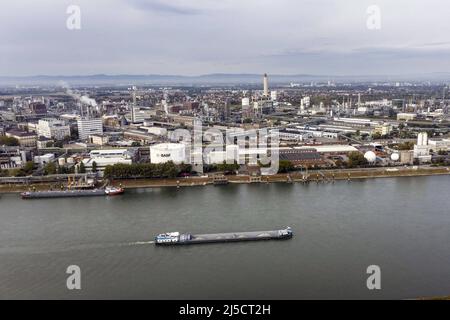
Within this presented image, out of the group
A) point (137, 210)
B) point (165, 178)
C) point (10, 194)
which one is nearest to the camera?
point (137, 210)

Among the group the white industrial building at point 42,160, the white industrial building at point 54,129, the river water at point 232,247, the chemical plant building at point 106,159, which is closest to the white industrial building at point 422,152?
the river water at point 232,247

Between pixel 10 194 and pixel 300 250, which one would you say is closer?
pixel 300 250

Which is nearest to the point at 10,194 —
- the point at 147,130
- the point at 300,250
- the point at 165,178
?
the point at 165,178

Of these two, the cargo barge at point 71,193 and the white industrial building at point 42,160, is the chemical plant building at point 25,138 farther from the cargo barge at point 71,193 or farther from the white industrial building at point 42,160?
the cargo barge at point 71,193

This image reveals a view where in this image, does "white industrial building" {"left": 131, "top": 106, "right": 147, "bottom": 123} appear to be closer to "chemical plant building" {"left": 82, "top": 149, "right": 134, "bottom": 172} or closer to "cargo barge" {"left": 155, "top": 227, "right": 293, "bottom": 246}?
"chemical plant building" {"left": 82, "top": 149, "right": 134, "bottom": 172}

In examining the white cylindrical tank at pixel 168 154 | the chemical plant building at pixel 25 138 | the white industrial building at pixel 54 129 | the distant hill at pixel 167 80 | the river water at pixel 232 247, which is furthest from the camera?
the distant hill at pixel 167 80

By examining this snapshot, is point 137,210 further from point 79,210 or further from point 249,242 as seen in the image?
point 249,242
